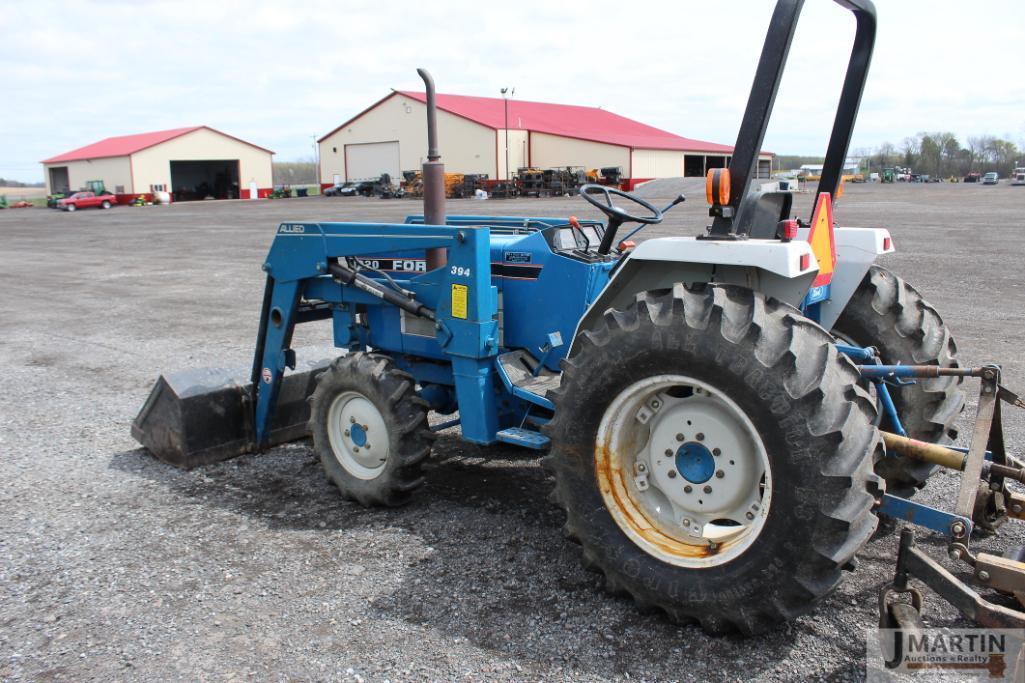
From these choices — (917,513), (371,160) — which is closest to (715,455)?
(917,513)

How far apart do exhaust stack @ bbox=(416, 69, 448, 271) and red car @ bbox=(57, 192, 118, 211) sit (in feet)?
172

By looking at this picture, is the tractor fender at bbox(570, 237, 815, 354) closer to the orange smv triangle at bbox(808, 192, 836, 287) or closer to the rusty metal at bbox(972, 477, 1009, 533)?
the orange smv triangle at bbox(808, 192, 836, 287)

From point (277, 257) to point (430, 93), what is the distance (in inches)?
54.9

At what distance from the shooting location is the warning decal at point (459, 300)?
4340 millimetres

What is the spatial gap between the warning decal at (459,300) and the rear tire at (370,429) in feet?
1.47

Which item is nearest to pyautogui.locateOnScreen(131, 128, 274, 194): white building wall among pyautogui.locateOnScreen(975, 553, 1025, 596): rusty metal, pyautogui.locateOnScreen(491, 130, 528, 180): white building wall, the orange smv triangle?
pyautogui.locateOnScreen(491, 130, 528, 180): white building wall

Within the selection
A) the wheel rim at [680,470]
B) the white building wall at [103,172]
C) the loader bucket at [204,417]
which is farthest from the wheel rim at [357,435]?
the white building wall at [103,172]

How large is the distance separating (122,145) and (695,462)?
66.9 m

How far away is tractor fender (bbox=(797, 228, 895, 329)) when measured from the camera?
423 centimetres

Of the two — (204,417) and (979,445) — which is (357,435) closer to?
(204,417)

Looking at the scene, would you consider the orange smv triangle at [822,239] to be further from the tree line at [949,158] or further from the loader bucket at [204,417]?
the tree line at [949,158]

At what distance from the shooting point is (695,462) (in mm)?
3324

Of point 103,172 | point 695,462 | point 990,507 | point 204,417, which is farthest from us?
point 103,172

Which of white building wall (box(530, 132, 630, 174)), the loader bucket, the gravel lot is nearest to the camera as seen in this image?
the gravel lot
